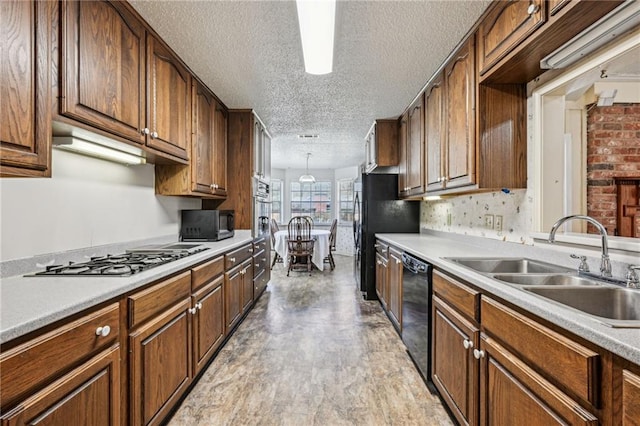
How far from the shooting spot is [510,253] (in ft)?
6.82

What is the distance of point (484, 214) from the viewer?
2502mm

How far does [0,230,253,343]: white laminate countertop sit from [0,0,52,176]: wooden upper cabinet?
434 millimetres

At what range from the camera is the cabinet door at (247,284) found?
3139 millimetres

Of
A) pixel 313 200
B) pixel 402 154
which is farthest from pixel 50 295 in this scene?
pixel 313 200

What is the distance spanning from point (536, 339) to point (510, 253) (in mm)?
1213

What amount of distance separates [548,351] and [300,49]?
2.19m

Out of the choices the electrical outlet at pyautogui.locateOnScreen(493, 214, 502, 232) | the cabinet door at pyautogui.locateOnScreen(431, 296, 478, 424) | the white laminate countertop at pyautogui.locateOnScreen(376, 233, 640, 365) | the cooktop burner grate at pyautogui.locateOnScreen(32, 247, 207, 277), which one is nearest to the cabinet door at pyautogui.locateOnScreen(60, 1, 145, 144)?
the cooktop burner grate at pyautogui.locateOnScreen(32, 247, 207, 277)

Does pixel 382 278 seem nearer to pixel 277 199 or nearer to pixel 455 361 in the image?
pixel 455 361

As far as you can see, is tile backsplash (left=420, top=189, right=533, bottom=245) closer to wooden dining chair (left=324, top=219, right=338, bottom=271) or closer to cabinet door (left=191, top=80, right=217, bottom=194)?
cabinet door (left=191, top=80, right=217, bottom=194)

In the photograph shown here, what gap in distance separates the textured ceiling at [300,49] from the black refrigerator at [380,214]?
858mm

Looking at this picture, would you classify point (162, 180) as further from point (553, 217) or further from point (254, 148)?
point (553, 217)

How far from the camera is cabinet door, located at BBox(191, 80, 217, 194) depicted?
8.89ft

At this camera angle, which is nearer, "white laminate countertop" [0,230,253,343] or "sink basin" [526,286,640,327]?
"white laminate countertop" [0,230,253,343]

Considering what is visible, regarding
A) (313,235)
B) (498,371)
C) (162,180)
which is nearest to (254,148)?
(162,180)
